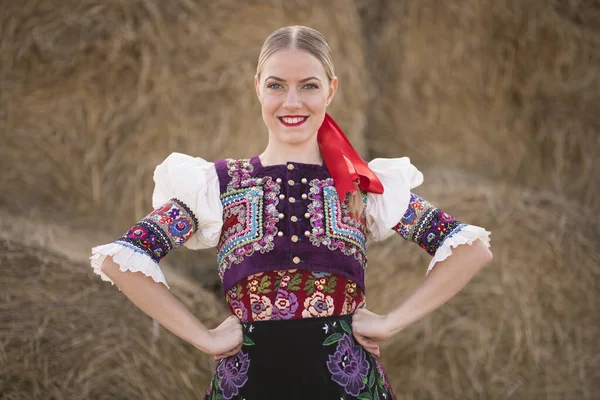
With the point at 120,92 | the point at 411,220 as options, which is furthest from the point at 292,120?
the point at 120,92

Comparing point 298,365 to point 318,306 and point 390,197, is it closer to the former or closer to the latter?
point 318,306

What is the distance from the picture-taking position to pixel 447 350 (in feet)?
8.62

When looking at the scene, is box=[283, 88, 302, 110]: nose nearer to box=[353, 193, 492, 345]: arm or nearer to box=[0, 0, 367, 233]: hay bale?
box=[353, 193, 492, 345]: arm

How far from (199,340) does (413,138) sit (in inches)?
64.5

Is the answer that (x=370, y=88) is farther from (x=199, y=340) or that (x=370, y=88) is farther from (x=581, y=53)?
(x=199, y=340)

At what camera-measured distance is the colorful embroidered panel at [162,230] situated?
1718 millimetres

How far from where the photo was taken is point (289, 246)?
1.75 metres

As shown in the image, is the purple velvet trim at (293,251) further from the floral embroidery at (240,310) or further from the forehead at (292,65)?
the forehead at (292,65)

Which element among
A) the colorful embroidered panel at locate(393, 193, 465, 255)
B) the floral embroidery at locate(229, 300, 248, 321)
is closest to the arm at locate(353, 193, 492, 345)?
the colorful embroidered panel at locate(393, 193, 465, 255)

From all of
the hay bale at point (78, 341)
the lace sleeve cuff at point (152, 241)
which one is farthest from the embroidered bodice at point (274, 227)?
the hay bale at point (78, 341)

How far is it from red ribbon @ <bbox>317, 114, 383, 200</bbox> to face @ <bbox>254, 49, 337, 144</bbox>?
0.08 metres

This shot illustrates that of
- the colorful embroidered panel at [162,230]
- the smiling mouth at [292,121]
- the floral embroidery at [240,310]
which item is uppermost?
the smiling mouth at [292,121]

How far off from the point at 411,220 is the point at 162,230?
54cm

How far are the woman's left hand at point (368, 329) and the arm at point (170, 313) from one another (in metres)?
0.25
